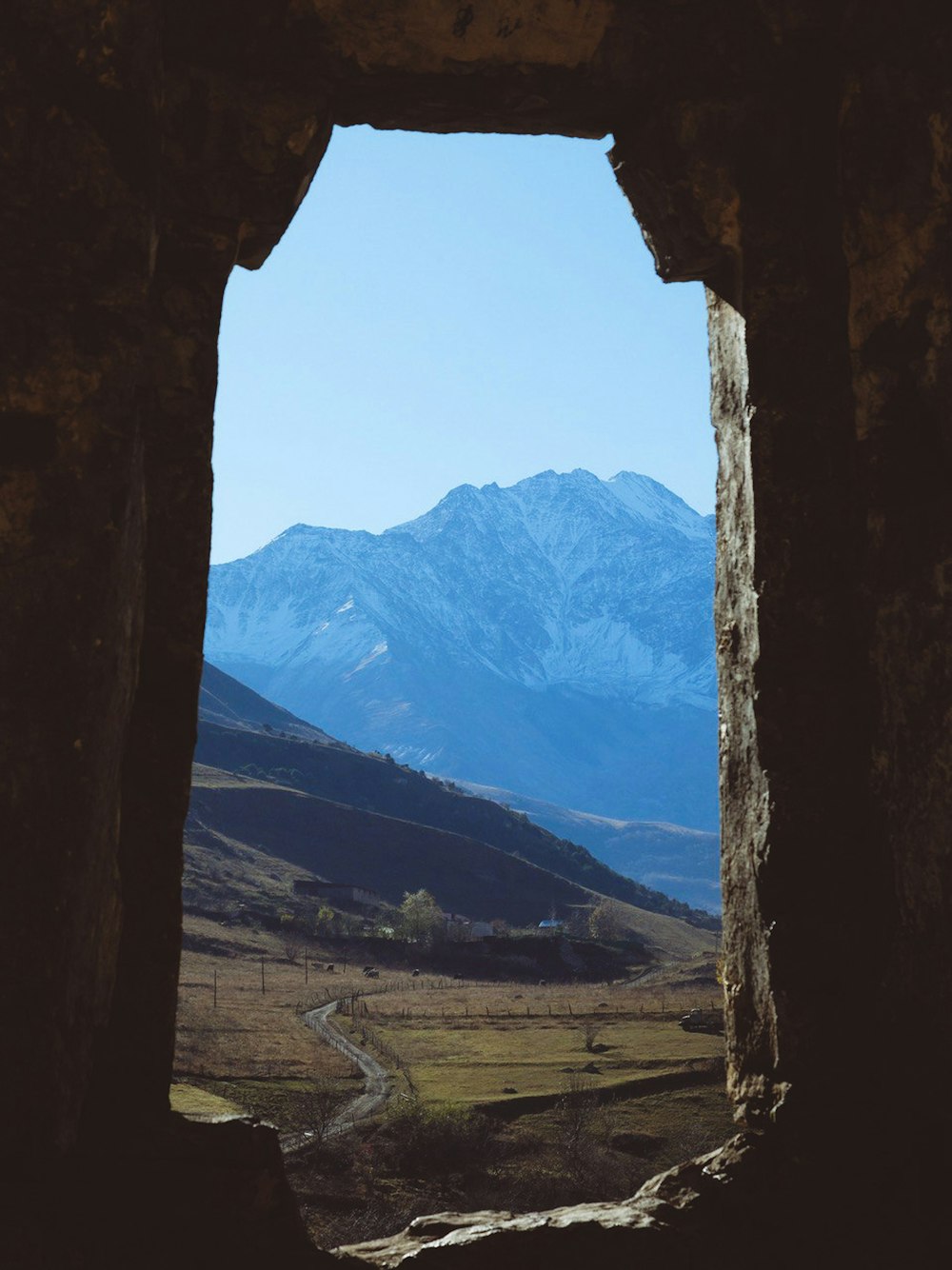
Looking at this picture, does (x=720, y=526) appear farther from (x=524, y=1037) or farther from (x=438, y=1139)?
(x=524, y=1037)

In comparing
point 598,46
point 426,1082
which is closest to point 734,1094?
point 598,46

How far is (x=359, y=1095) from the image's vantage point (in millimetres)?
36625

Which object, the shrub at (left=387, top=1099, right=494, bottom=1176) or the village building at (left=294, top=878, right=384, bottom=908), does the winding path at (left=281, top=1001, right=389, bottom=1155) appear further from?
the village building at (left=294, top=878, right=384, bottom=908)

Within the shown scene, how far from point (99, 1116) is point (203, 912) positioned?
76652 millimetres

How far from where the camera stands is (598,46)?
470 cm

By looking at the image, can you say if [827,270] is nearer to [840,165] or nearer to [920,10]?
[840,165]

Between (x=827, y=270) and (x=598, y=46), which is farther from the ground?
(x=598, y=46)

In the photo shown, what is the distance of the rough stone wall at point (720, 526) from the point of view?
11.9ft

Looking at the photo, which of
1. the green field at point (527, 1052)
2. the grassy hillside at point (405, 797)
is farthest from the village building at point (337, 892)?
the green field at point (527, 1052)

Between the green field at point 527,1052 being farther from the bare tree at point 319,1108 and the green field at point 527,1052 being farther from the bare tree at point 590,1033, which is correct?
the bare tree at point 319,1108

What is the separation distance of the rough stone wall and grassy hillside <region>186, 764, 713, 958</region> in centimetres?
9270

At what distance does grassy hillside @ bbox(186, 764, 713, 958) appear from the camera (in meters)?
102

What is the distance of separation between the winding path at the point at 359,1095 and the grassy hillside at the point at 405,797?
71.7 metres

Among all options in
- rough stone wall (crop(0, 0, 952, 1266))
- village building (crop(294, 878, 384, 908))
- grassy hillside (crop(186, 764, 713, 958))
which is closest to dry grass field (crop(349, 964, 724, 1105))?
village building (crop(294, 878, 384, 908))
